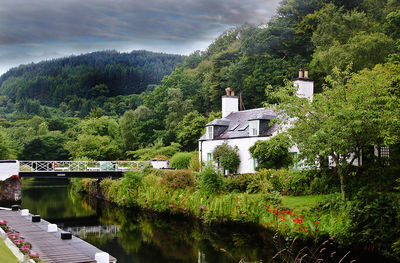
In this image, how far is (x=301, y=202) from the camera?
58.2 ft

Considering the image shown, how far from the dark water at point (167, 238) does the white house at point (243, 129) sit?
26.3ft

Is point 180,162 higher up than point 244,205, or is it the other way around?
point 180,162

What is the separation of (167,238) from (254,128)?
11732 millimetres

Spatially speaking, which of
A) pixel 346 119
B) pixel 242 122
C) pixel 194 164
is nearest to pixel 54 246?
pixel 346 119

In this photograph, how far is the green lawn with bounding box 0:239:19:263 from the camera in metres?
9.38

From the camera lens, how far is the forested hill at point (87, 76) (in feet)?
344

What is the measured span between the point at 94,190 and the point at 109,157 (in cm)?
933

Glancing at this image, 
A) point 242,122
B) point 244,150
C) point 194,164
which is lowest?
point 194,164

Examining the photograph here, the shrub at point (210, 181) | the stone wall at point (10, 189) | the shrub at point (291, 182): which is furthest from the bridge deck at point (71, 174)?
the shrub at point (291, 182)

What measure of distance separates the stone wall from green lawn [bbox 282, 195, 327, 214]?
21.7 meters

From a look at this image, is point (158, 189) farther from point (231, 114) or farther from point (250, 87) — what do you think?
point (250, 87)

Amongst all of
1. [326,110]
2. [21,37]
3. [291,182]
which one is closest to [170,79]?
[21,37]

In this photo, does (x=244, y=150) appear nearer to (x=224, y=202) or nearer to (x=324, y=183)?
(x=224, y=202)

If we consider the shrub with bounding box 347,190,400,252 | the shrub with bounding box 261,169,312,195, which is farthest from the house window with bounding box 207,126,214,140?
the shrub with bounding box 347,190,400,252
